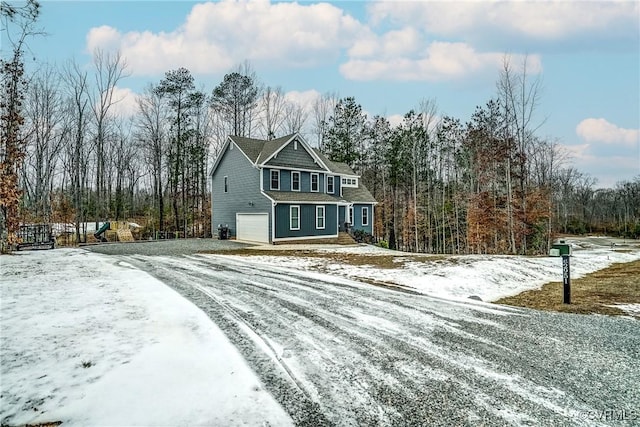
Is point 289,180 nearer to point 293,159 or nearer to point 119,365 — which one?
point 293,159

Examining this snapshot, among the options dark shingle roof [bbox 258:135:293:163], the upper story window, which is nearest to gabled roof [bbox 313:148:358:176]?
the upper story window

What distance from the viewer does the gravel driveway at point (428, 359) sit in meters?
3.14

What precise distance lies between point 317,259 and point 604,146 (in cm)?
2109

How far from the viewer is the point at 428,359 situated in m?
4.30

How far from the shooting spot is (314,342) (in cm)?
480

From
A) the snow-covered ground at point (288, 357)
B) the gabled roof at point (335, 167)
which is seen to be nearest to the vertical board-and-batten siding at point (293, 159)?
the gabled roof at point (335, 167)

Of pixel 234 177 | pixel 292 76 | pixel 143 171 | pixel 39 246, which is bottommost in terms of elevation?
pixel 39 246

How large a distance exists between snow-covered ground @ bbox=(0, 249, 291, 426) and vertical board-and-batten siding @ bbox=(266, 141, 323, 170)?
648 inches

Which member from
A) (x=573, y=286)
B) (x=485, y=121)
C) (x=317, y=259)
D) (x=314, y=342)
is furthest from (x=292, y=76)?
(x=314, y=342)

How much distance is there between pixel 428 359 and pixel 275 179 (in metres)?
19.1

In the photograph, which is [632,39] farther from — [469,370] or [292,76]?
[292,76]

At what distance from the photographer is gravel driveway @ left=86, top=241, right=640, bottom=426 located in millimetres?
3137

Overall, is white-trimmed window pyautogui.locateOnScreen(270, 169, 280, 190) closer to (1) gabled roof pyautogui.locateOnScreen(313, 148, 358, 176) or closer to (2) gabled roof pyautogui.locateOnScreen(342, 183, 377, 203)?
(1) gabled roof pyautogui.locateOnScreen(313, 148, 358, 176)

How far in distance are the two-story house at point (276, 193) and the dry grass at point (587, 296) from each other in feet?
47.6
